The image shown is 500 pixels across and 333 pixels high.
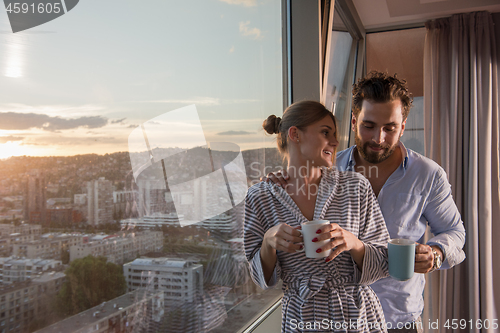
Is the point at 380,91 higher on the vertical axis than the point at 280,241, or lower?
higher

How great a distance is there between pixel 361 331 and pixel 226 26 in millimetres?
1081

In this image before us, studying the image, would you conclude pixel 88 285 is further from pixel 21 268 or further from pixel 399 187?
pixel 399 187

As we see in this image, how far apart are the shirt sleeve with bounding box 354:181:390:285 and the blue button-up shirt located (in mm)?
378

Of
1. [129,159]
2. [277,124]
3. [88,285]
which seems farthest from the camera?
[277,124]

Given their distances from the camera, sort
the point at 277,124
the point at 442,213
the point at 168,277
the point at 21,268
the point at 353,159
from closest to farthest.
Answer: the point at 21,268
the point at 168,277
the point at 277,124
the point at 442,213
the point at 353,159

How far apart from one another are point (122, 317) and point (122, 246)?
0.16 meters

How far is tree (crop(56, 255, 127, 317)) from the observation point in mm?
691

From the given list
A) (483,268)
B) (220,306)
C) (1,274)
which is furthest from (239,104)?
(483,268)

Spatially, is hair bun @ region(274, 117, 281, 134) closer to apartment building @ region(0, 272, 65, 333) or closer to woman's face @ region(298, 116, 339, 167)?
woman's face @ region(298, 116, 339, 167)

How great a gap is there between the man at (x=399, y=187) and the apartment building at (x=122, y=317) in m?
0.80

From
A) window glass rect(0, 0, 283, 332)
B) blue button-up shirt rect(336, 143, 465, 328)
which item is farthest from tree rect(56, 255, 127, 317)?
blue button-up shirt rect(336, 143, 465, 328)

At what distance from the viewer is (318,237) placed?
2.63 feet

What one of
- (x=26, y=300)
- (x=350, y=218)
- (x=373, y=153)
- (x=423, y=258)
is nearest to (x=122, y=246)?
(x=26, y=300)

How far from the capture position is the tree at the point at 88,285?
69cm
